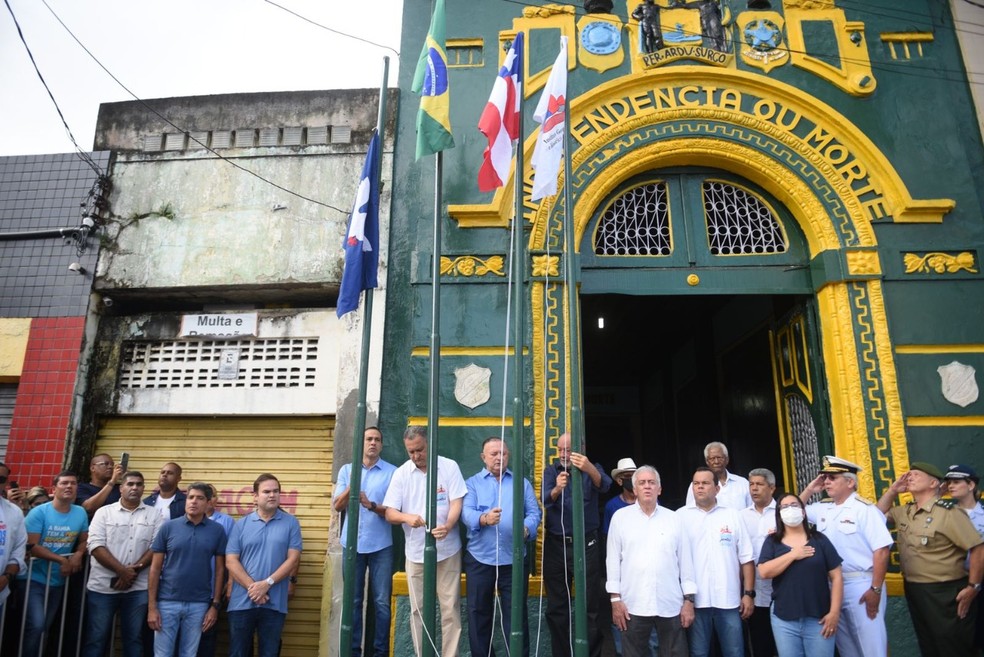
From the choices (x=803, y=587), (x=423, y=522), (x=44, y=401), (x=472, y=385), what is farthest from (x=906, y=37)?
(x=44, y=401)

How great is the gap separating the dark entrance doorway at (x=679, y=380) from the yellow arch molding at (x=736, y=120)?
1.46 metres

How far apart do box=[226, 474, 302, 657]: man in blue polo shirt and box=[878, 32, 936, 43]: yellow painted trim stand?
8.21 m

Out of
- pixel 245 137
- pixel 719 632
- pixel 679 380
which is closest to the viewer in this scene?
pixel 719 632

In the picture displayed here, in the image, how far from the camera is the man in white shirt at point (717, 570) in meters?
5.06

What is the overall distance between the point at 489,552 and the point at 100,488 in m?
4.04

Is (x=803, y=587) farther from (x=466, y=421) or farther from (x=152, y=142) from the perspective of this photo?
(x=152, y=142)

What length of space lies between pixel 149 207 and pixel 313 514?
13.6 feet

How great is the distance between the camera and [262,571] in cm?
584

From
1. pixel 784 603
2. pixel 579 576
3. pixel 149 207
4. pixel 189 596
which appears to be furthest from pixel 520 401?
pixel 149 207

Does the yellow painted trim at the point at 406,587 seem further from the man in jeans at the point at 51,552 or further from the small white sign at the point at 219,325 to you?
the small white sign at the point at 219,325

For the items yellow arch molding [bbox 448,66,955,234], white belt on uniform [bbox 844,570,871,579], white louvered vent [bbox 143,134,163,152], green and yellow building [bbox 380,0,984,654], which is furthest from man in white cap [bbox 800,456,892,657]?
white louvered vent [bbox 143,134,163,152]

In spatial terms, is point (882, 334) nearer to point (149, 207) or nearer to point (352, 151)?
point (352, 151)

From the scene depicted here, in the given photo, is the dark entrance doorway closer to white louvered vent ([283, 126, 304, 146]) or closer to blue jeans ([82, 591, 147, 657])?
white louvered vent ([283, 126, 304, 146])

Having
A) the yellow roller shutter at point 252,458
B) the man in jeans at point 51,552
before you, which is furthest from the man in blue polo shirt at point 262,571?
the man in jeans at point 51,552
